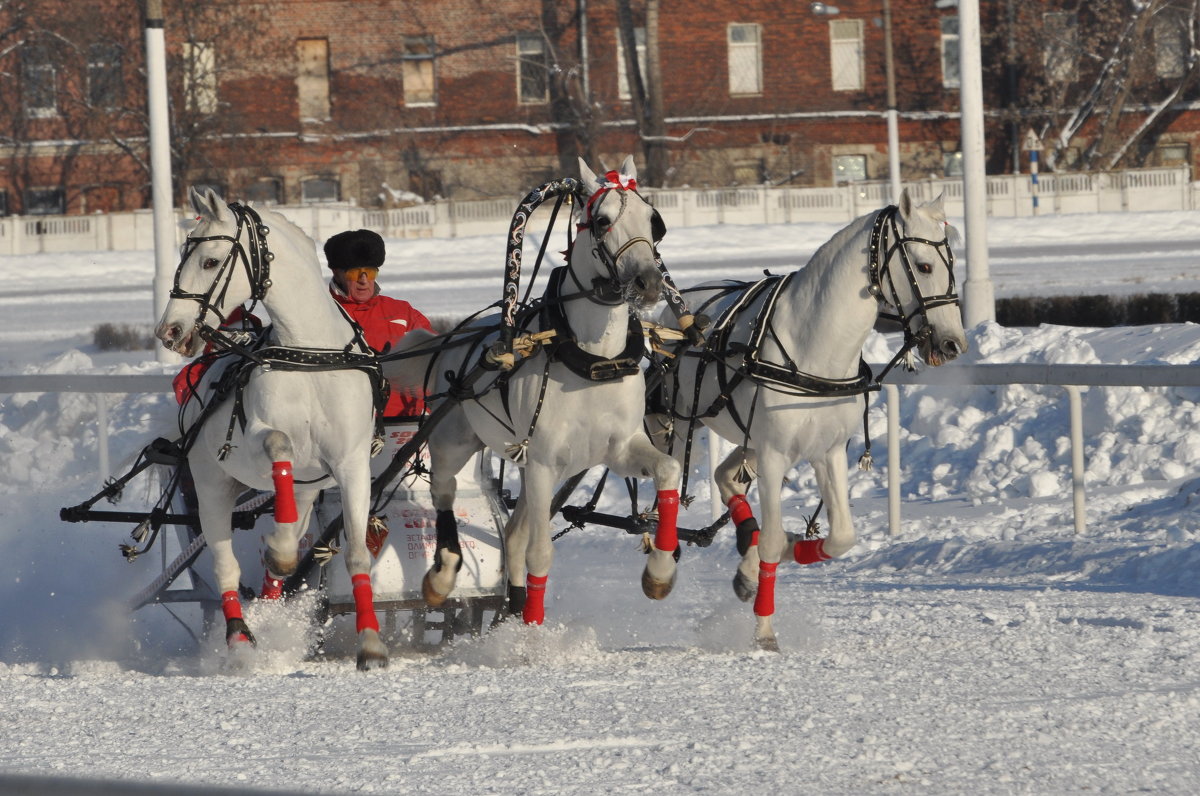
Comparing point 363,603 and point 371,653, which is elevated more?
point 363,603

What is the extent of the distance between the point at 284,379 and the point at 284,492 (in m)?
0.49

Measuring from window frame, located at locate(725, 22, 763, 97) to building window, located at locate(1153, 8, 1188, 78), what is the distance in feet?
32.5

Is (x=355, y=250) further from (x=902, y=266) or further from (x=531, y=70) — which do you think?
(x=531, y=70)

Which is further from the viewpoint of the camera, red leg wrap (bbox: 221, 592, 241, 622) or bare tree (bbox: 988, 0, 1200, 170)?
bare tree (bbox: 988, 0, 1200, 170)

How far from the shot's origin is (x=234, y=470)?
8203mm

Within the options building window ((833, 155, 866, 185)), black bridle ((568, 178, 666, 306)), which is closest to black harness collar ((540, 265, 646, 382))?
black bridle ((568, 178, 666, 306))

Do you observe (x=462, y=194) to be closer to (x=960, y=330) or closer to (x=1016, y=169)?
(x=1016, y=169)

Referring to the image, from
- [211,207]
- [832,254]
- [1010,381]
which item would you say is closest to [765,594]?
[832,254]

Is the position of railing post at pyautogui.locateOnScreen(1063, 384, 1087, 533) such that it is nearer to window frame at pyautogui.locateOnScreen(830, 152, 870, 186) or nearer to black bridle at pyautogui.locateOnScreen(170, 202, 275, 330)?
black bridle at pyautogui.locateOnScreen(170, 202, 275, 330)

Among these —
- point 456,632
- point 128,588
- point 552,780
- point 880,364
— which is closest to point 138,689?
point 456,632

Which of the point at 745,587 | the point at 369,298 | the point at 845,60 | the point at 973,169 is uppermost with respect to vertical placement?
the point at 845,60

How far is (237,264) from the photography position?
7.74 m

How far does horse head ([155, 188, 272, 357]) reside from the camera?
771 cm

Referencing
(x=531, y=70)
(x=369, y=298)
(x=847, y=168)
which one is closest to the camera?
(x=369, y=298)
